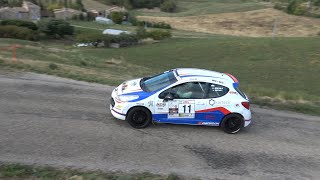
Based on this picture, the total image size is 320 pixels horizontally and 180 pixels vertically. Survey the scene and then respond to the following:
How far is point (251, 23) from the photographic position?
105125 mm

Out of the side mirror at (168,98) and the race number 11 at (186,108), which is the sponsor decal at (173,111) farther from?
the side mirror at (168,98)

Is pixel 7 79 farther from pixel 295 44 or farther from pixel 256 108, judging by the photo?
pixel 295 44

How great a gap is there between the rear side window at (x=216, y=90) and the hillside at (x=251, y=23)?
85.7 meters

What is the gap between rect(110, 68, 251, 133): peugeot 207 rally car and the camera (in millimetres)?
11297

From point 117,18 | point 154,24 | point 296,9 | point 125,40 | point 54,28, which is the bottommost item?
point 154,24

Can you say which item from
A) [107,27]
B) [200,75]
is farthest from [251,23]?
[200,75]

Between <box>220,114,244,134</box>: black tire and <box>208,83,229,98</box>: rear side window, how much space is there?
689 millimetres

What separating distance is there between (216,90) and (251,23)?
97.8 metres

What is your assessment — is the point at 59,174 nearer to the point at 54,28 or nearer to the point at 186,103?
the point at 186,103

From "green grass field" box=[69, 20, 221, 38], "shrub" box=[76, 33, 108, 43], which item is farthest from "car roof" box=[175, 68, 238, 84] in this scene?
"green grass field" box=[69, 20, 221, 38]

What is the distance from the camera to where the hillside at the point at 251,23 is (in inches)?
3802

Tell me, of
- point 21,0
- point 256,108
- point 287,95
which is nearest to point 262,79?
point 287,95

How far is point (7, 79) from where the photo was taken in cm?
1539

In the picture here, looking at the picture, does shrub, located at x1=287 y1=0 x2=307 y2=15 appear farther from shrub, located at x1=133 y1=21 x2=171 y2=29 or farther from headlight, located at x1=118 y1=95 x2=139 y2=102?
headlight, located at x1=118 y1=95 x2=139 y2=102
